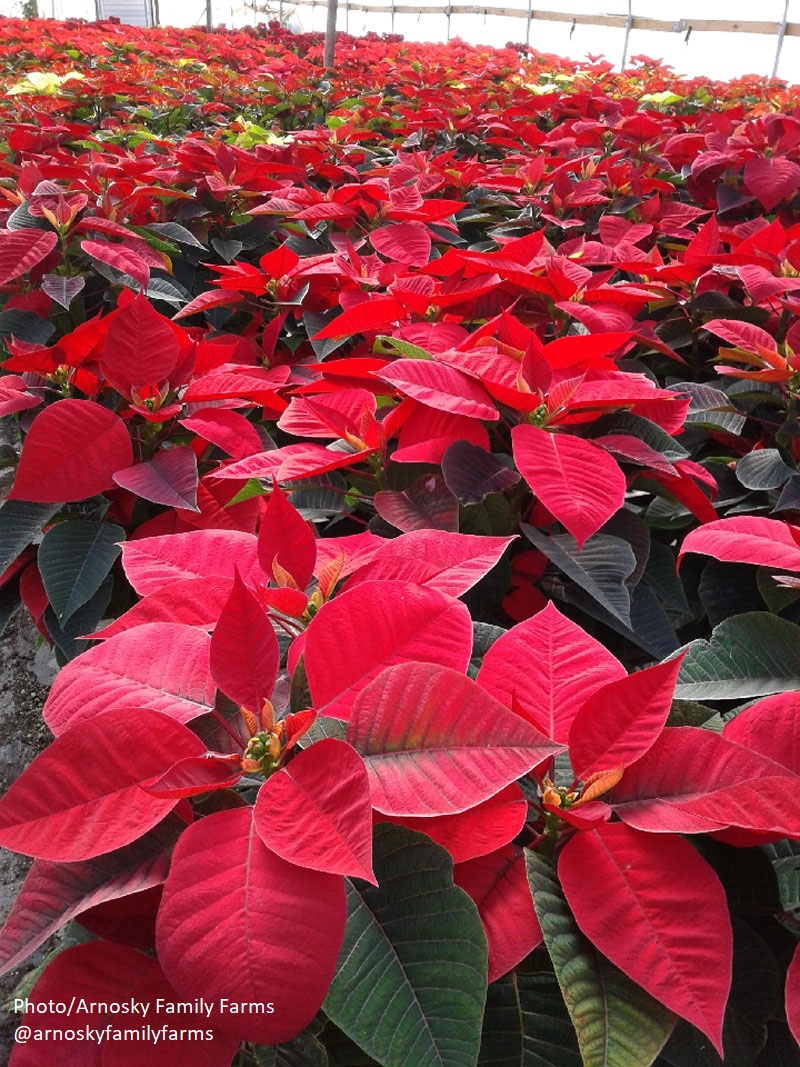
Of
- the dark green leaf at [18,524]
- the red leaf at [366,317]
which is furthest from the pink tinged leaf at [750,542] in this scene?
the dark green leaf at [18,524]

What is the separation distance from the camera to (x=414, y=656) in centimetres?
46

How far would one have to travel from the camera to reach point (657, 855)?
0.41 meters

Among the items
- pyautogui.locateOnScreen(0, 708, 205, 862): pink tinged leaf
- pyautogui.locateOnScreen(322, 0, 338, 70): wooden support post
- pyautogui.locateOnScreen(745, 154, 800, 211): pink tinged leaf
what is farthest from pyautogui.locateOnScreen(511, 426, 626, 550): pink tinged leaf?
pyautogui.locateOnScreen(322, 0, 338, 70): wooden support post

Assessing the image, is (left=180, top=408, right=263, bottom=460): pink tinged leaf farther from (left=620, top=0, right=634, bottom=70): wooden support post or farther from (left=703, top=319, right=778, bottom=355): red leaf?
(left=620, top=0, right=634, bottom=70): wooden support post

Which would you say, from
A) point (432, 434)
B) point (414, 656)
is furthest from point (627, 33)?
point (414, 656)

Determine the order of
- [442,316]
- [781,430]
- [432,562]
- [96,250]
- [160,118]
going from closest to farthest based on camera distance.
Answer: [432,562] → [781,430] → [442,316] → [96,250] → [160,118]

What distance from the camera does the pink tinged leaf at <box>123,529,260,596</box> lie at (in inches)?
22.4

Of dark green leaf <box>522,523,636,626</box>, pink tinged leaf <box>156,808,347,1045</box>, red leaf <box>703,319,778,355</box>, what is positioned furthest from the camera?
red leaf <box>703,319,778,355</box>

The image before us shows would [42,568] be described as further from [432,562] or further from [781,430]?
[781,430]

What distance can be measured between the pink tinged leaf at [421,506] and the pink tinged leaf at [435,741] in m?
0.29

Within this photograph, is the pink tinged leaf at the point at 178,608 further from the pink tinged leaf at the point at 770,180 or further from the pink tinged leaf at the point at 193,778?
the pink tinged leaf at the point at 770,180

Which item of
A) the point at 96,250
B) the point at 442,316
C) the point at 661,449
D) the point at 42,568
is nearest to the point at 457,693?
the point at 661,449

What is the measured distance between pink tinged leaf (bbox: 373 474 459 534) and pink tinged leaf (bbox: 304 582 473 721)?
25 centimetres

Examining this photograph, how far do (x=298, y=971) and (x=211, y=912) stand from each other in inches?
1.8
